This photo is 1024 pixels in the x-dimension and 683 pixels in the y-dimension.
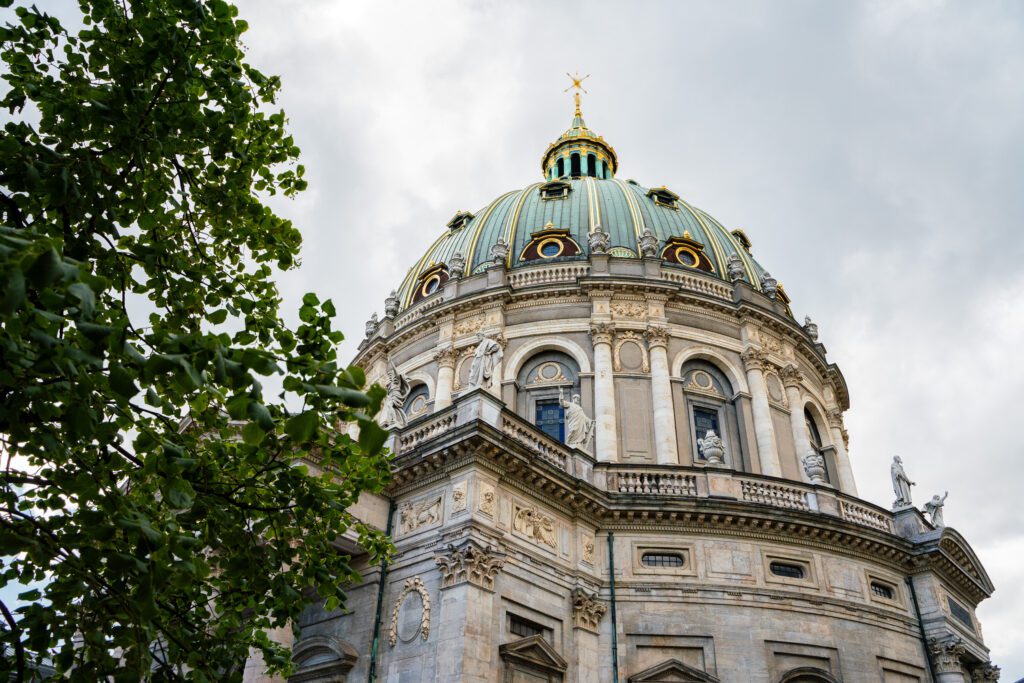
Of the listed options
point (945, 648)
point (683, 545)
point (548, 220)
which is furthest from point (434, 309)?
point (945, 648)

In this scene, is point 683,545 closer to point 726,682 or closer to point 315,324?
point 726,682

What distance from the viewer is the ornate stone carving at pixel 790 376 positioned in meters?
30.9

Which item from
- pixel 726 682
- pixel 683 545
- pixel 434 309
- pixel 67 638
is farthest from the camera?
pixel 434 309

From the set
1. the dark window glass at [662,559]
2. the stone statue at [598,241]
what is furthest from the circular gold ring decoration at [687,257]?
the dark window glass at [662,559]

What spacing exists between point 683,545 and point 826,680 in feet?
15.3

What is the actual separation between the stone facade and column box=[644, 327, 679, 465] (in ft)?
0.25

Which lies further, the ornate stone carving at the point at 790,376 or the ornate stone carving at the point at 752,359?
the ornate stone carving at the point at 790,376

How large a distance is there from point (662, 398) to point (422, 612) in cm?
1324

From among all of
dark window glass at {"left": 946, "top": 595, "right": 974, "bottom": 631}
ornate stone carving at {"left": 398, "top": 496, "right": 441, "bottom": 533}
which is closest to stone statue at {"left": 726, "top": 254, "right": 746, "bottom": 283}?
dark window glass at {"left": 946, "top": 595, "right": 974, "bottom": 631}

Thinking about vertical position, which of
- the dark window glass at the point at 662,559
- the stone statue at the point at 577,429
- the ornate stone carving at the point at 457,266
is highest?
the ornate stone carving at the point at 457,266

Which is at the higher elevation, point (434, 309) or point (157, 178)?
point (434, 309)

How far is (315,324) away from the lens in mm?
7754

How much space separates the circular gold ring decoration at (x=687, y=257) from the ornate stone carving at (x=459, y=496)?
1843 cm

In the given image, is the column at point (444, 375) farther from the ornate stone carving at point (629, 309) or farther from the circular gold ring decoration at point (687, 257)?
the circular gold ring decoration at point (687, 257)
